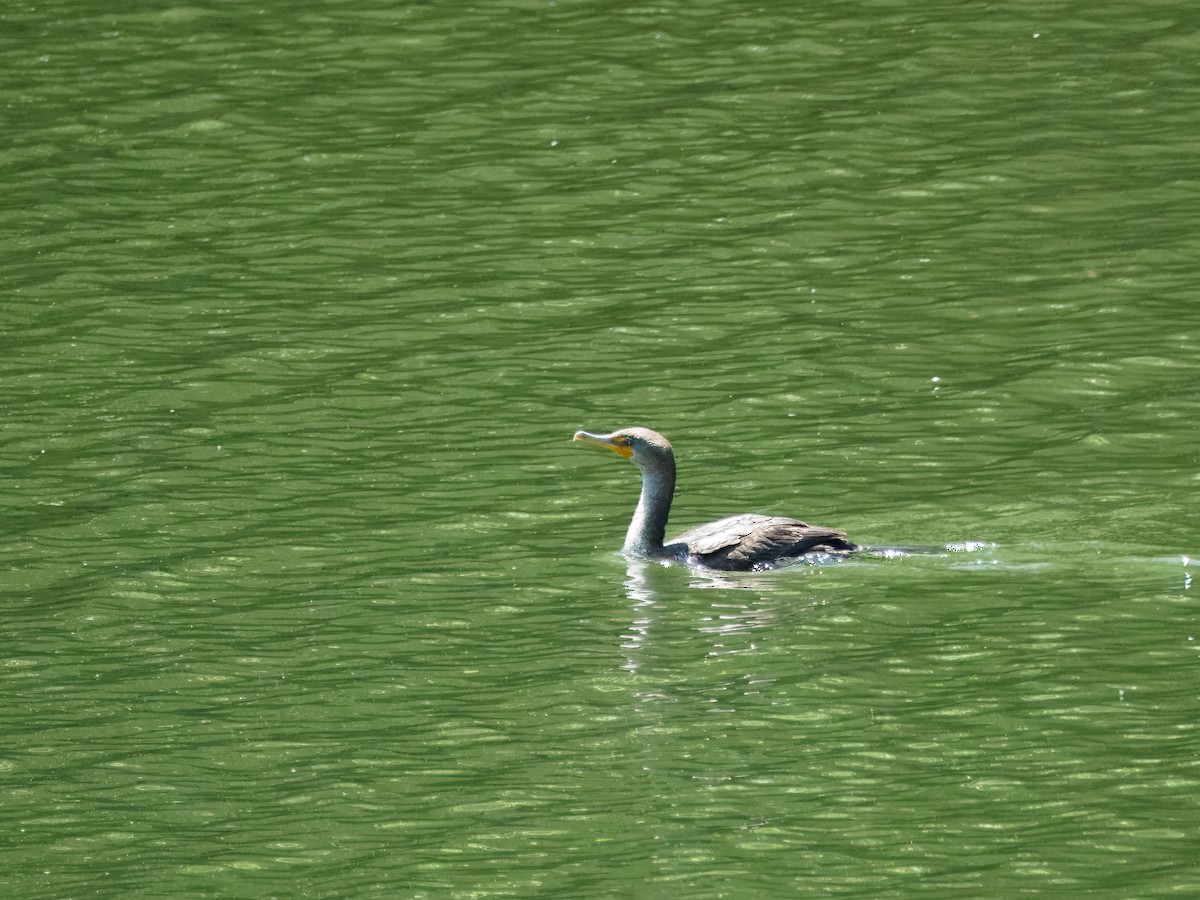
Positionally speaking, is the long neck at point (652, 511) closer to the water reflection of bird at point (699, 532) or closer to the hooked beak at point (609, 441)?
the water reflection of bird at point (699, 532)

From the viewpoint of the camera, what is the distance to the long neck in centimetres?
1481

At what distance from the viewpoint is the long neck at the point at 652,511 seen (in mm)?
14812

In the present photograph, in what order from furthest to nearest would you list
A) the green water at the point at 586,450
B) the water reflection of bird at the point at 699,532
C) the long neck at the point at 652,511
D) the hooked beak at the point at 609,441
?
the hooked beak at the point at 609,441
the long neck at the point at 652,511
the water reflection of bird at the point at 699,532
the green water at the point at 586,450

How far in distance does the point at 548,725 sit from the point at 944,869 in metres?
2.80

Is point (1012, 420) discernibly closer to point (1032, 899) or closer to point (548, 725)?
point (548, 725)

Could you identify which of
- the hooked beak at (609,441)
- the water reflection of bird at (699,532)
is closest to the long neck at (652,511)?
the water reflection of bird at (699,532)

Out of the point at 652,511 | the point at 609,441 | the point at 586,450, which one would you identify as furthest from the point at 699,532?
the point at 586,450

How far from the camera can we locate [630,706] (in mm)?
12039

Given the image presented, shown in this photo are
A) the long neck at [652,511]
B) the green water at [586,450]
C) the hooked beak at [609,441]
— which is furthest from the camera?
the hooked beak at [609,441]

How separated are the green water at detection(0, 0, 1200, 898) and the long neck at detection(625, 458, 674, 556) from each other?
0.29 meters

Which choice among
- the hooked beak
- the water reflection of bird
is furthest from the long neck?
the hooked beak

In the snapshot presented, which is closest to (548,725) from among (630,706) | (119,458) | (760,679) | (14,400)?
(630,706)

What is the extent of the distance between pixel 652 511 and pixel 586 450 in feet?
6.06

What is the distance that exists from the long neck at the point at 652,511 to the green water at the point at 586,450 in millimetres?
290
